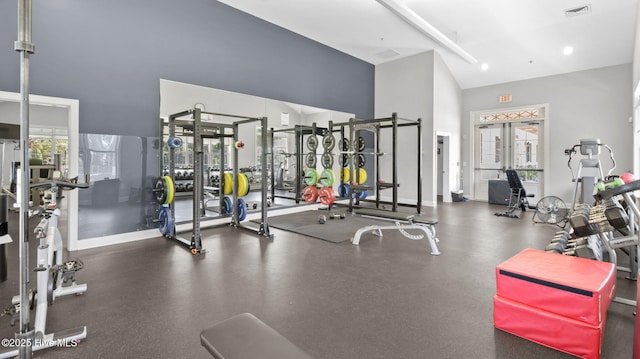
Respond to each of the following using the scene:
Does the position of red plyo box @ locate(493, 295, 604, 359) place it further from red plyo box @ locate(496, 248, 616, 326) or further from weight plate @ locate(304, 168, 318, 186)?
weight plate @ locate(304, 168, 318, 186)

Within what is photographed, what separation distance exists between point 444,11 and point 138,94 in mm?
5379

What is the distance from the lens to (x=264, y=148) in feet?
15.4

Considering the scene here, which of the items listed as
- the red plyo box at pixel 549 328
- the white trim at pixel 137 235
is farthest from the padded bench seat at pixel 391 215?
the white trim at pixel 137 235

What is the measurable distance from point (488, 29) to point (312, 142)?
4.28 m

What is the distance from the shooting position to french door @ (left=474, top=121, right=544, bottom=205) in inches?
327

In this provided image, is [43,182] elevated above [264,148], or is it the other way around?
[264,148]

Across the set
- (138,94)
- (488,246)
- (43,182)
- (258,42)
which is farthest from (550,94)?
(43,182)

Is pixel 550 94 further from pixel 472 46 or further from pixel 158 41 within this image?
pixel 158 41

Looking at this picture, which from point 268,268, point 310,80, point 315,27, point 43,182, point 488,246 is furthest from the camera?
point 310,80

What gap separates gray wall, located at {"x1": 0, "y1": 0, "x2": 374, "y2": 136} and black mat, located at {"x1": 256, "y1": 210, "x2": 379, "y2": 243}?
8.01 feet

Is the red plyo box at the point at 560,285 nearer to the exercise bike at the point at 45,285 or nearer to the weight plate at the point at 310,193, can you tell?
the exercise bike at the point at 45,285

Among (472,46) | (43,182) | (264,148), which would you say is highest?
(472,46)

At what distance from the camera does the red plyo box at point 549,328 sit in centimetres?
176

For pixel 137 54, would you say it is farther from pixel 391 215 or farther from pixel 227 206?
pixel 391 215
